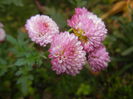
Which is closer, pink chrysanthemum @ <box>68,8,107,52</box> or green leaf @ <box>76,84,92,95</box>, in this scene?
pink chrysanthemum @ <box>68,8,107,52</box>

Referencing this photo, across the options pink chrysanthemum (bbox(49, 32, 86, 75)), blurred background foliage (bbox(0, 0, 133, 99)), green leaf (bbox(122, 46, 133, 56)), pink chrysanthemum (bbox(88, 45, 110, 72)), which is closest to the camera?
pink chrysanthemum (bbox(49, 32, 86, 75))

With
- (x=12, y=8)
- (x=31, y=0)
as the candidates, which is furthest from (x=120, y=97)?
(x=31, y=0)

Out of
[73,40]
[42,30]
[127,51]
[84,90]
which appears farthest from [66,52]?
[127,51]

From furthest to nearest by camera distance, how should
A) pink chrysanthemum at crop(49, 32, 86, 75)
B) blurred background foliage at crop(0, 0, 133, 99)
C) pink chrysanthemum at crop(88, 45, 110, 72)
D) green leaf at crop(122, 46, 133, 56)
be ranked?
green leaf at crop(122, 46, 133, 56) < blurred background foliage at crop(0, 0, 133, 99) < pink chrysanthemum at crop(88, 45, 110, 72) < pink chrysanthemum at crop(49, 32, 86, 75)

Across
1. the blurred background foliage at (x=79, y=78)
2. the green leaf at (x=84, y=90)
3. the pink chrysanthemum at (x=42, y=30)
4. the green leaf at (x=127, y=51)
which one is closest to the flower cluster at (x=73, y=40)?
the pink chrysanthemum at (x=42, y=30)

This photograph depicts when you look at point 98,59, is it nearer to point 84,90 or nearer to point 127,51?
point 84,90

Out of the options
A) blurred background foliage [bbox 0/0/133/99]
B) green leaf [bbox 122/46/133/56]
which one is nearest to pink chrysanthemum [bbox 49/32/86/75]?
blurred background foliage [bbox 0/0/133/99]

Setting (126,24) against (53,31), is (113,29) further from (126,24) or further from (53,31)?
(53,31)

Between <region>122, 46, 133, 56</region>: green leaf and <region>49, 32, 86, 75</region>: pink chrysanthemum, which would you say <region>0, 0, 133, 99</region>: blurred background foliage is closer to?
<region>122, 46, 133, 56</region>: green leaf
